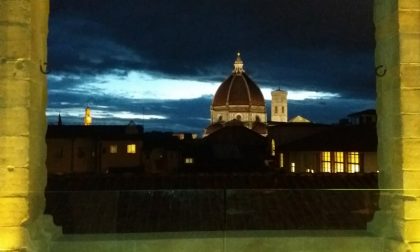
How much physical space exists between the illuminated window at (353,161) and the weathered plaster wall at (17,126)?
23.7 meters

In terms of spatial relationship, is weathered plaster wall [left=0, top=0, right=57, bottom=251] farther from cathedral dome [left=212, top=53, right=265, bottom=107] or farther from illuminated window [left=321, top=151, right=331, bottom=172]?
cathedral dome [left=212, top=53, right=265, bottom=107]

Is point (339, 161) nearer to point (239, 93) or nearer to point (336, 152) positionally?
point (336, 152)

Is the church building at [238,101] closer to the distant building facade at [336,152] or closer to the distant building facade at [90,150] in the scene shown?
the distant building facade at [90,150]

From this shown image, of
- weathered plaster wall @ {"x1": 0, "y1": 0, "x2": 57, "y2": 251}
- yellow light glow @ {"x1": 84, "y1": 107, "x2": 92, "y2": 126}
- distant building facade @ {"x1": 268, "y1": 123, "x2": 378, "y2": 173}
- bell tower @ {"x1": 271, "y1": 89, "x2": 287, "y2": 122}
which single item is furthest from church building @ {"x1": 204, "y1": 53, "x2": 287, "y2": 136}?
weathered plaster wall @ {"x1": 0, "y1": 0, "x2": 57, "y2": 251}

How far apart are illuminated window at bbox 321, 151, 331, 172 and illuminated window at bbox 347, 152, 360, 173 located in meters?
1.80

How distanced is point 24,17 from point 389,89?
4261 millimetres

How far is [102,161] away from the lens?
173 feet

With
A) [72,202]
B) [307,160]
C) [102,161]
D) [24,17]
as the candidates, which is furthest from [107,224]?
[102,161]

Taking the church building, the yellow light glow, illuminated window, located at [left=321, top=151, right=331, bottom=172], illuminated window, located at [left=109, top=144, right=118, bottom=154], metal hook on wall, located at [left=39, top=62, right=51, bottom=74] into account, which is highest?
the church building

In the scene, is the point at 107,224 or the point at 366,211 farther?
the point at 366,211

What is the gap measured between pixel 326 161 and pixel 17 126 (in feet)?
86.1

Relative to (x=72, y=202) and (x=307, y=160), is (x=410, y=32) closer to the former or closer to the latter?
(x=72, y=202)

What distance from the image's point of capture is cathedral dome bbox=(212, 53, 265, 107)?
351ft

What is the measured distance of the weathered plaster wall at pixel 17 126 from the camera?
536cm
